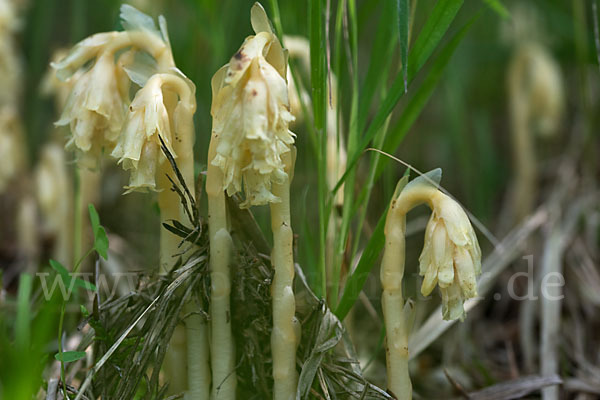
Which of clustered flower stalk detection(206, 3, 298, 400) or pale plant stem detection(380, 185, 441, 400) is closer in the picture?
clustered flower stalk detection(206, 3, 298, 400)

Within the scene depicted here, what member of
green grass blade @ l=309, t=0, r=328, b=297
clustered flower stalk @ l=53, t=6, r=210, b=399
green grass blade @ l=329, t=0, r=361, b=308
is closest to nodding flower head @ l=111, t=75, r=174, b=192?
clustered flower stalk @ l=53, t=6, r=210, b=399

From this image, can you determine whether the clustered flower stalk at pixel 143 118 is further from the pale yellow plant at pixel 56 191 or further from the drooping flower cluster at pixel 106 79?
the pale yellow plant at pixel 56 191

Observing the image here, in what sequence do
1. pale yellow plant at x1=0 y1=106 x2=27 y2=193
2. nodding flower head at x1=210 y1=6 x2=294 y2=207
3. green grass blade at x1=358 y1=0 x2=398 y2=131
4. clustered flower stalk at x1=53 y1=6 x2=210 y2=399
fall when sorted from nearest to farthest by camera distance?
nodding flower head at x1=210 y1=6 x2=294 y2=207 < clustered flower stalk at x1=53 y1=6 x2=210 y2=399 < green grass blade at x1=358 y1=0 x2=398 y2=131 < pale yellow plant at x1=0 y1=106 x2=27 y2=193

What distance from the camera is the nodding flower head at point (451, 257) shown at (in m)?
0.96

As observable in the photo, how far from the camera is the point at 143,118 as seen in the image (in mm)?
982

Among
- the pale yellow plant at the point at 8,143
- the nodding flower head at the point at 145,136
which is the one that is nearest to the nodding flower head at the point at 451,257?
the nodding flower head at the point at 145,136

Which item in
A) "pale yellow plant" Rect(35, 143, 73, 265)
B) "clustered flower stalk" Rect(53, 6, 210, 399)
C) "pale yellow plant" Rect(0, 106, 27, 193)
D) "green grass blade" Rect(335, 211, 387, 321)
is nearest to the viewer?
"clustered flower stalk" Rect(53, 6, 210, 399)

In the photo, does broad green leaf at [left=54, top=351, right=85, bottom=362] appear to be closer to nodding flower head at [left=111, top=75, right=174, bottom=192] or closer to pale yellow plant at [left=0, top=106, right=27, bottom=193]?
nodding flower head at [left=111, top=75, right=174, bottom=192]

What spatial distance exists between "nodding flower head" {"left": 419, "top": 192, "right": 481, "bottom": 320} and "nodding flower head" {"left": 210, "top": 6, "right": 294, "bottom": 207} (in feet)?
0.85

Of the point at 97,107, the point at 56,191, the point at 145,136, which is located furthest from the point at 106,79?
the point at 56,191

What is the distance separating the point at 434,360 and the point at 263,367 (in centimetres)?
88

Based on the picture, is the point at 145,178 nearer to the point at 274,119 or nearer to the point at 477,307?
the point at 274,119

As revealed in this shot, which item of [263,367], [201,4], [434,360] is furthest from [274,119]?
[434,360]

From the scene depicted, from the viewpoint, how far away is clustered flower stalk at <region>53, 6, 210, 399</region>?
98 centimetres
